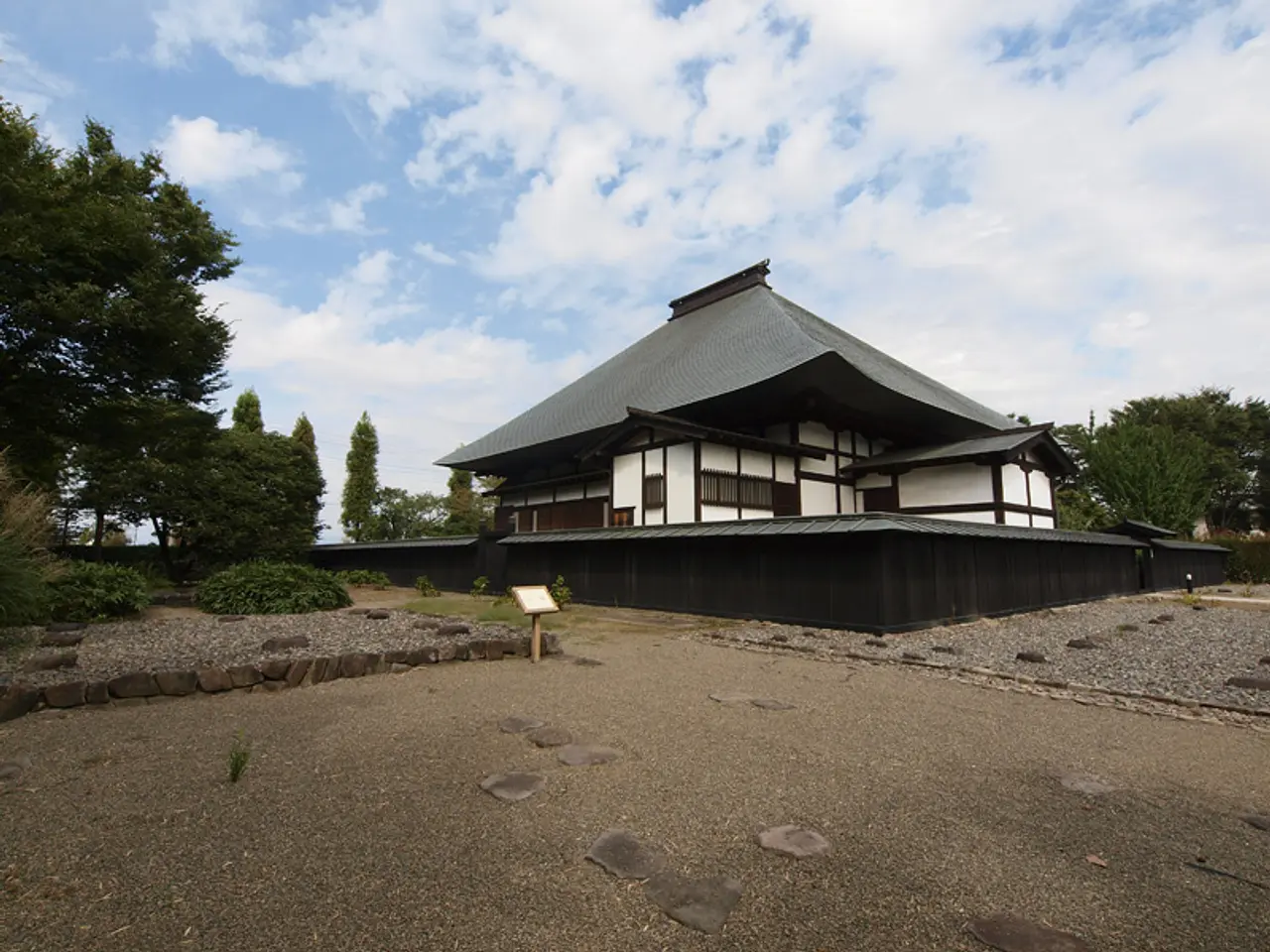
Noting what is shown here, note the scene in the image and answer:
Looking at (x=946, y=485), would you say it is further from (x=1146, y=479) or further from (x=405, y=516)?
(x=405, y=516)

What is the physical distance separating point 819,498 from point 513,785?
15.0 metres

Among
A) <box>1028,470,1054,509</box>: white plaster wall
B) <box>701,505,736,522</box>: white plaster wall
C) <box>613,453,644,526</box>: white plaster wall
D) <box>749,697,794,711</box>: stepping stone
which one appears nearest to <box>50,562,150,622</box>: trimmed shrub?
<box>613,453,644,526</box>: white plaster wall

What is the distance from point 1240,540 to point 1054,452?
16.8 m

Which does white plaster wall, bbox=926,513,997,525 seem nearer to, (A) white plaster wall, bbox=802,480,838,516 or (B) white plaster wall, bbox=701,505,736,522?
(A) white plaster wall, bbox=802,480,838,516

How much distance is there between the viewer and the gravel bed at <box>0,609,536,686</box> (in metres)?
6.26

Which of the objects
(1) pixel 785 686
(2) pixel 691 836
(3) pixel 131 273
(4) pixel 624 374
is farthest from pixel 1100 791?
(4) pixel 624 374

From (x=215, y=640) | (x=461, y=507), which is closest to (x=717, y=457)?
(x=215, y=640)

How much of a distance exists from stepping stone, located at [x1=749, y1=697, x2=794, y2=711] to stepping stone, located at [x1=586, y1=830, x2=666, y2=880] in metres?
2.62

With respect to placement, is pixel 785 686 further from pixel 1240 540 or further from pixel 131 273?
pixel 1240 540

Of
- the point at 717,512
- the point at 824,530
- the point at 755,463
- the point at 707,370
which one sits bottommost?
the point at 824,530

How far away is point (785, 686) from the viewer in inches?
242

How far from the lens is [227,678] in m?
5.62

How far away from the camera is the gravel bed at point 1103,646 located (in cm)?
651

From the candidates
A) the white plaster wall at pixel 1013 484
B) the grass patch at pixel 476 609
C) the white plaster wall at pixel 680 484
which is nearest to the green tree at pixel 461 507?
the grass patch at pixel 476 609
